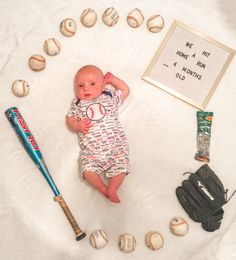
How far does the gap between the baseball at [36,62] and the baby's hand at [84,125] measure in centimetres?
23

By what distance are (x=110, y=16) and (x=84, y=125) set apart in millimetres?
380

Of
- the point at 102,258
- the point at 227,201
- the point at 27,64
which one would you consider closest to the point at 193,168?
the point at 227,201

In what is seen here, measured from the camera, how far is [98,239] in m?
1.00

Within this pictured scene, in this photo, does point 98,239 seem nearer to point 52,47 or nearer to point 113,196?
point 113,196

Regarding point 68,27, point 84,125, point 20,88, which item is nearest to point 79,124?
point 84,125

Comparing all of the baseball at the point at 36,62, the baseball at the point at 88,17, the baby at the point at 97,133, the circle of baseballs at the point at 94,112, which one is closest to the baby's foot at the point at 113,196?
the baby at the point at 97,133

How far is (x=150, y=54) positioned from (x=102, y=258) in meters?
0.66

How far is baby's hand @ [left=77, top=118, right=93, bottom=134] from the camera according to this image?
101 centimetres

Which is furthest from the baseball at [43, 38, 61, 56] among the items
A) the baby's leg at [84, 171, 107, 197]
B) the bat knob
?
the bat knob

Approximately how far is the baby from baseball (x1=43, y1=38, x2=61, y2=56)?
0.14m

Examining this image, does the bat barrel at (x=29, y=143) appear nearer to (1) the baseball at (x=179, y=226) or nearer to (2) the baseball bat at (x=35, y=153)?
(2) the baseball bat at (x=35, y=153)

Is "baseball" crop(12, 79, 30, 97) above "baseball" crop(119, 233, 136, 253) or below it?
above

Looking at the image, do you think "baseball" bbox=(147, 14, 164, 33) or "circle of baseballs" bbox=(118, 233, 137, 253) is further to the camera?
"baseball" bbox=(147, 14, 164, 33)

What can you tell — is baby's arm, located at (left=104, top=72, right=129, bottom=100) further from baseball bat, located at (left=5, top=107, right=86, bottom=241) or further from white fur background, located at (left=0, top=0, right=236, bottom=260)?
baseball bat, located at (left=5, top=107, right=86, bottom=241)
